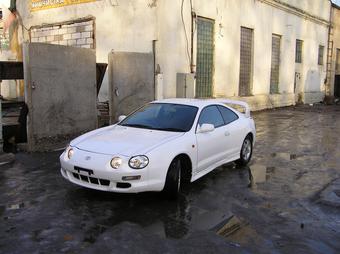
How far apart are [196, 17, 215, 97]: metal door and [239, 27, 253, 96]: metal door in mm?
2969

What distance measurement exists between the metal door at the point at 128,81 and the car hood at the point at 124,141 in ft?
15.8

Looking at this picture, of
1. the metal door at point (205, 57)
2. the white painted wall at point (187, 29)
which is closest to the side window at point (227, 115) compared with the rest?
the white painted wall at point (187, 29)

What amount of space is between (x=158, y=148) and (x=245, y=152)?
10.1ft

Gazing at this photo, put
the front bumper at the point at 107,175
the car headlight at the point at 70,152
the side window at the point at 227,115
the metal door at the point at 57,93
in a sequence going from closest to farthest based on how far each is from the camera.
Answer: the front bumper at the point at 107,175
the car headlight at the point at 70,152
the side window at the point at 227,115
the metal door at the point at 57,93

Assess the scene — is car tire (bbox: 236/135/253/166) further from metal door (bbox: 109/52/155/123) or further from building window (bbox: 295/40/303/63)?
building window (bbox: 295/40/303/63)

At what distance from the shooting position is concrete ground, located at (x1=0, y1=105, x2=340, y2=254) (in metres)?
4.33

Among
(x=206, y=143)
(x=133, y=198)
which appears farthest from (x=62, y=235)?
(x=206, y=143)

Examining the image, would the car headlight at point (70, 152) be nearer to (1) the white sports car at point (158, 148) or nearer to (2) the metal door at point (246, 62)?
(1) the white sports car at point (158, 148)

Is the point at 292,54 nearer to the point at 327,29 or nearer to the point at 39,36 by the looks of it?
the point at 327,29

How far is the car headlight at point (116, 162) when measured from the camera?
17.6ft

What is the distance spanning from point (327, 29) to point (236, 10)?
1415 centimetres

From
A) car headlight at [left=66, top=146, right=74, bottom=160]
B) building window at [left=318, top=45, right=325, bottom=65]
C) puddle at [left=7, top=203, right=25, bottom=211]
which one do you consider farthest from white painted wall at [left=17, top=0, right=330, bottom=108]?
puddle at [left=7, top=203, right=25, bottom=211]

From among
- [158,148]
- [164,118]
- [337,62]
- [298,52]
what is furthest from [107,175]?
[337,62]

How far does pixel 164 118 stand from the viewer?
6770mm
